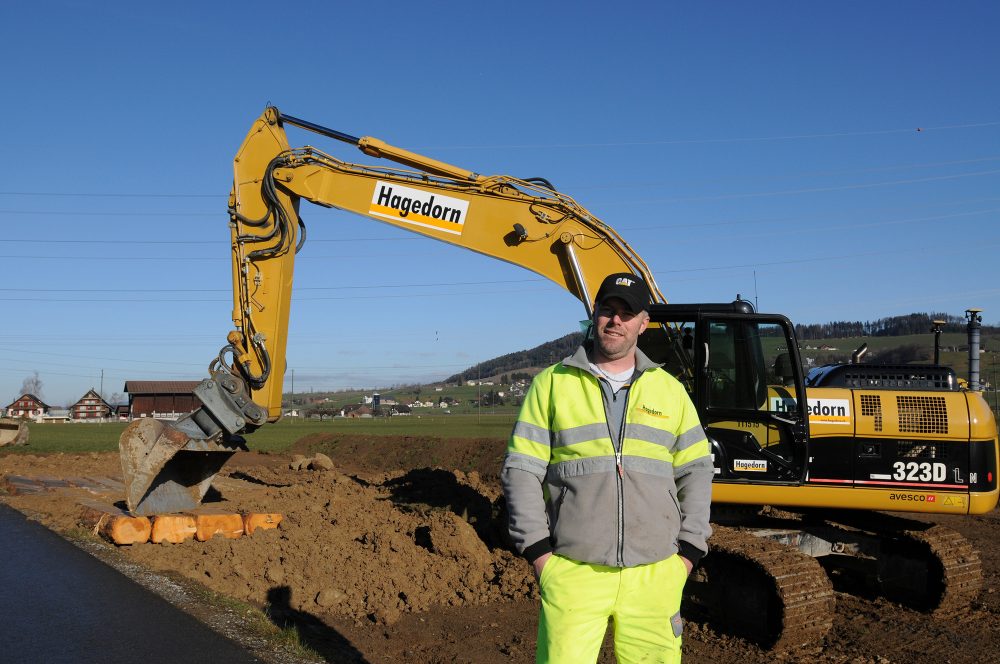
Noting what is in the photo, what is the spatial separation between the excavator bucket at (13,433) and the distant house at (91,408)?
70.8 metres

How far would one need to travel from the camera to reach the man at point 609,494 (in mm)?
3199

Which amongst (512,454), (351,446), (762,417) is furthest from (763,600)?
(351,446)

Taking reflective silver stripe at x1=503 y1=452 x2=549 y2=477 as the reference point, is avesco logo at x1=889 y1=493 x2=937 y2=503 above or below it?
below

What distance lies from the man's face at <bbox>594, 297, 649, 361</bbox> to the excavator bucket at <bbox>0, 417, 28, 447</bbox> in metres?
28.2

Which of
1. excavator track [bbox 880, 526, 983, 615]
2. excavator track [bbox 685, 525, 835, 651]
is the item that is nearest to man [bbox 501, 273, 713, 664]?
excavator track [bbox 685, 525, 835, 651]

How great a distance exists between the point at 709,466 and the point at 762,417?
4092 mm

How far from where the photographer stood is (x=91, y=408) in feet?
308

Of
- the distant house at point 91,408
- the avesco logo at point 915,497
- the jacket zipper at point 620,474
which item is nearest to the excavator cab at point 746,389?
the avesco logo at point 915,497

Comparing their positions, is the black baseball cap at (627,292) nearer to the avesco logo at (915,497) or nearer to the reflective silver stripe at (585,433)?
the reflective silver stripe at (585,433)

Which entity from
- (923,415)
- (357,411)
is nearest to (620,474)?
(923,415)

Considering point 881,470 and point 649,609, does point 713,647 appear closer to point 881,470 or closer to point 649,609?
point 881,470

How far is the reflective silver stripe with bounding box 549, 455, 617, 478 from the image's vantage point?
325 cm

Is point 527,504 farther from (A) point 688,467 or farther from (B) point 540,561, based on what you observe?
(A) point 688,467

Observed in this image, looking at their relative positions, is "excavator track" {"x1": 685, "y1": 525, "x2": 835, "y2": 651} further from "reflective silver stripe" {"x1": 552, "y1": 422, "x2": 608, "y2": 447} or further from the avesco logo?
"reflective silver stripe" {"x1": 552, "y1": 422, "x2": 608, "y2": 447}
